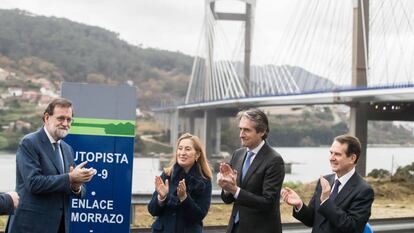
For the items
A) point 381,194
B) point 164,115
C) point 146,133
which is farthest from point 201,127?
point 381,194

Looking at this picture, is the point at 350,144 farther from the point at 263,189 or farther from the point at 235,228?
the point at 235,228

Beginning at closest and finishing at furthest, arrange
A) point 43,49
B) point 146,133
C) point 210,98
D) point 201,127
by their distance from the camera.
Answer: point 210,98
point 201,127
point 146,133
point 43,49

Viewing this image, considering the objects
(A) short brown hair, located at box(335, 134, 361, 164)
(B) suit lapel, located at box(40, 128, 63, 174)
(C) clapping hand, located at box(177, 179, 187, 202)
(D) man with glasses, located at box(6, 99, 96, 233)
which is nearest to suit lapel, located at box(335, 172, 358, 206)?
(A) short brown hair, located at box(335, 134, 361, 164)

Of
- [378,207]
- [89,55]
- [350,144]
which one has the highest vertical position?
[89,55]

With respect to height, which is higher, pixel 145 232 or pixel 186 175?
pixel 186 175

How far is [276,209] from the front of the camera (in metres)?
4.20

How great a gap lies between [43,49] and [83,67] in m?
5.73

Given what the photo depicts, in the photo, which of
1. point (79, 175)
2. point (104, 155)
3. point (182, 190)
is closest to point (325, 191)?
point (182, 190)

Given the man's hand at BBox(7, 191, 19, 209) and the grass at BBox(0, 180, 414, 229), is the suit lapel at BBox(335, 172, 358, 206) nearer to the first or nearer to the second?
the man's hand at BBox(7, 191, 19, 209)

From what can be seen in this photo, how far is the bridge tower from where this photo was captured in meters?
28.4

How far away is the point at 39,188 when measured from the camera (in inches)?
159

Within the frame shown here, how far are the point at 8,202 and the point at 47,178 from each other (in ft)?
1.18

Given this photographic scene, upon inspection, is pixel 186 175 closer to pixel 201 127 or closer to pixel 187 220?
pixel 187 220

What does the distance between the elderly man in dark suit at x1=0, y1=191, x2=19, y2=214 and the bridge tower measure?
24727 mm
